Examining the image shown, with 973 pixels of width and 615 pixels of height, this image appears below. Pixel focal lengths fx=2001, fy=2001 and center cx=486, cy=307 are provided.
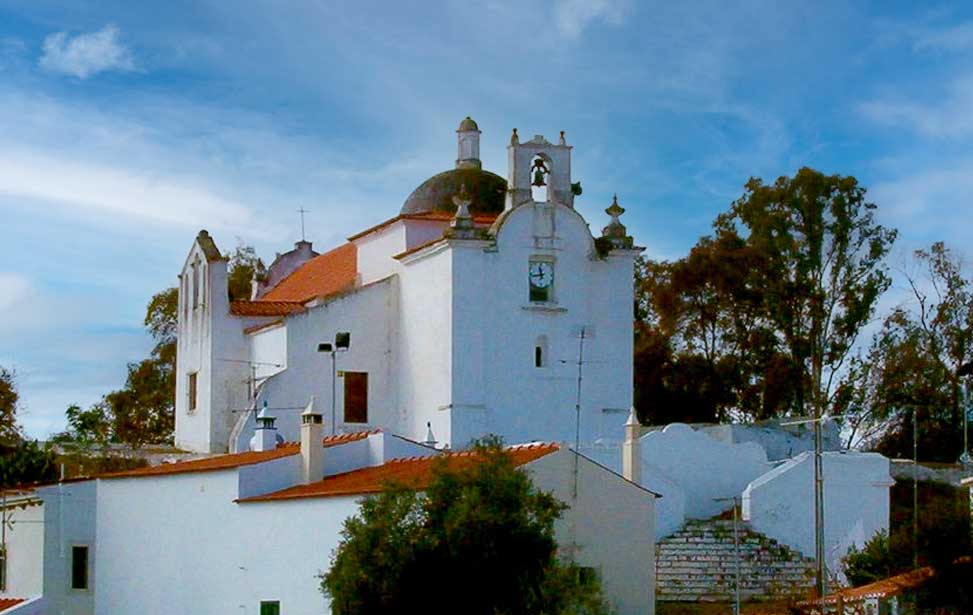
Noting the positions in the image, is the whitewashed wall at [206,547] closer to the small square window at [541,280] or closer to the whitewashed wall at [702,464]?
the whitewashed wall at [702,464]

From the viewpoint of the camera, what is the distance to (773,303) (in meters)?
59.2

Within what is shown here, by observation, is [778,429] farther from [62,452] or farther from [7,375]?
[7,375]

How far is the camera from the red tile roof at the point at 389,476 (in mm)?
32281

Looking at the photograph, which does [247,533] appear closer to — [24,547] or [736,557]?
[24,547]

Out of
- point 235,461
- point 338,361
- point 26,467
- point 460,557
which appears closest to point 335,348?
point 338,361

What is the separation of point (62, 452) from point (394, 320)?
395 inches

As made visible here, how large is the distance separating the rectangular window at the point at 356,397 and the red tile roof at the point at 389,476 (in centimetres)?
1442

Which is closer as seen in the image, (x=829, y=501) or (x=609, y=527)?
(x=609, y=527)

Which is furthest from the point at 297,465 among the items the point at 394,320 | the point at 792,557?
the point at 394,320

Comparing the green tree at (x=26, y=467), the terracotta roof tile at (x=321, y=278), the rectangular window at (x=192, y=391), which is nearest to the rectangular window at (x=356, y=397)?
the terracotta roof tile at (x=321, y=278)

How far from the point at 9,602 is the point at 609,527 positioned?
13006 mm

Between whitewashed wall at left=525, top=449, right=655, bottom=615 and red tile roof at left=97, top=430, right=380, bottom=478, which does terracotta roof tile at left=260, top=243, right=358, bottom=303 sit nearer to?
red tile roof at left=97, top=430, right=380, bottom=478

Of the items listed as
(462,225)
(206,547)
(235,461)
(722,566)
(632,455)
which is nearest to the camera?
(632,455)

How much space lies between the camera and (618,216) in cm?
5269
